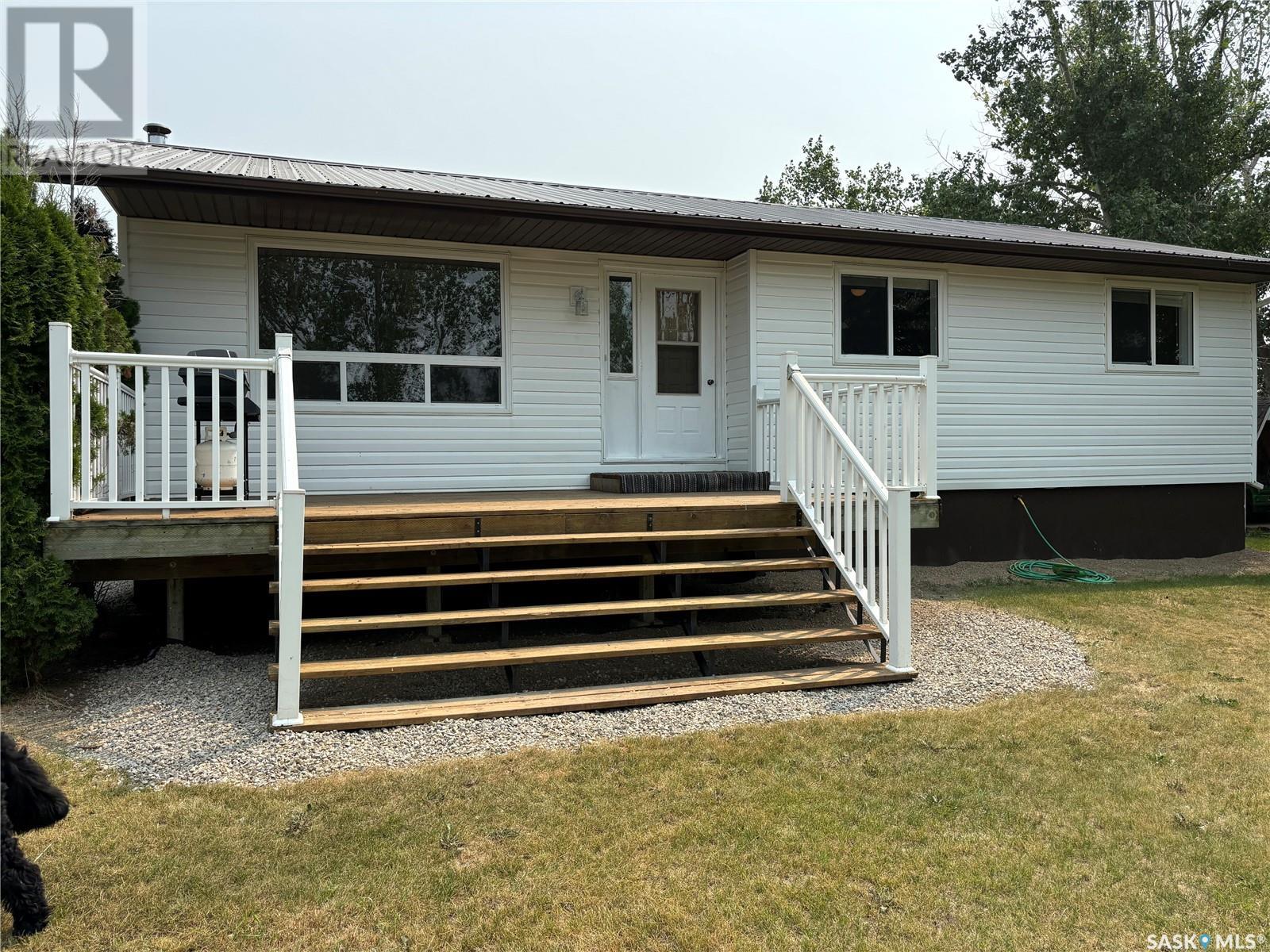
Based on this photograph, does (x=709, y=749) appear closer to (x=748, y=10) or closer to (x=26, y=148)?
(x=26, y=148)

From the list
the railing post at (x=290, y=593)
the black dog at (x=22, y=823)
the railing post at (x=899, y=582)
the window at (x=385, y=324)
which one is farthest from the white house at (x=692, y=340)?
the black dog at (x=22, y=823)

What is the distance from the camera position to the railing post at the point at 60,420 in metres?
4.20

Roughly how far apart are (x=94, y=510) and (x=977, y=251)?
24.6 feet

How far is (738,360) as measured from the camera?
26.0 ft

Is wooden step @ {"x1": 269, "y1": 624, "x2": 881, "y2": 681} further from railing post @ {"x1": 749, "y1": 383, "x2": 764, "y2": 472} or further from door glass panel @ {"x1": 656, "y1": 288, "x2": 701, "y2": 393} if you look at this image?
door glass panel @ {"x1": 656, "y1": 288, "x2": 701, "y2": 393}

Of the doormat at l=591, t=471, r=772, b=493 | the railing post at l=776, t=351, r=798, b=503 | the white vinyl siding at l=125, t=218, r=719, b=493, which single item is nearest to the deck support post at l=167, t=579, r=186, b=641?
the white vinyl siding at l=125, t=218, r=719, b=493

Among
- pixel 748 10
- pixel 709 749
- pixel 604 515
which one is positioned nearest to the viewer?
pixel 709 749

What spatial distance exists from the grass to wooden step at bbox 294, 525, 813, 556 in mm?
1608

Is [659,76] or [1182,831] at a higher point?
[659,76]

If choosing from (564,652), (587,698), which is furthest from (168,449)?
(587,698)

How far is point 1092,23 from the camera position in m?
19.9

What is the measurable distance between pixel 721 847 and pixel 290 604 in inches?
91.6

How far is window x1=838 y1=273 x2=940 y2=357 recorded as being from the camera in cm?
828

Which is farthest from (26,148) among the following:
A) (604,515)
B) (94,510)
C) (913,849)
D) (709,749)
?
(913,849)
